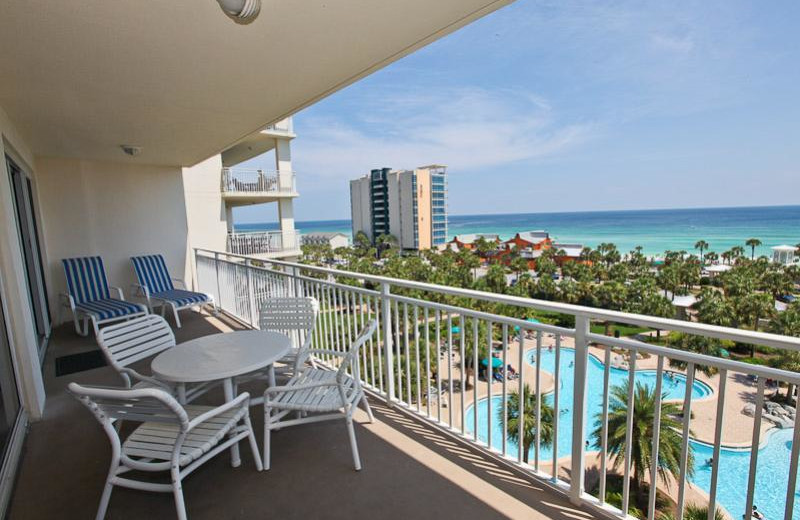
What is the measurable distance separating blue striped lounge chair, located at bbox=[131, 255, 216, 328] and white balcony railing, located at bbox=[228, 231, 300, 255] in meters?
6.55

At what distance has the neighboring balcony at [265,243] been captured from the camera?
43.0ft

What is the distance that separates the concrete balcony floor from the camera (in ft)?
6.25

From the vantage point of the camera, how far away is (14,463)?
2.29 meters

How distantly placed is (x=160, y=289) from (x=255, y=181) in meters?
7.98

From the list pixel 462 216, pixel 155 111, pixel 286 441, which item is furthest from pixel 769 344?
pixel 462 216

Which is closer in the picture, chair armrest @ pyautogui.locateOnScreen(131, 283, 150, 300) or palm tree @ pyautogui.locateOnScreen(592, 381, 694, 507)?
chair armrest @ pyautogui.locateOnScreen(131, 283, 150, 300)

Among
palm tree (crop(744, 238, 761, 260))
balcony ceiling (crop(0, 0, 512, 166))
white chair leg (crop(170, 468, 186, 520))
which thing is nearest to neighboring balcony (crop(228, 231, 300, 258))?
balcony ceiling (crop(0, 0, 512, 166))

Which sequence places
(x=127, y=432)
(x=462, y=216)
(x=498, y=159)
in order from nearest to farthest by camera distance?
1. (x=127, y=432)
2. (x=498, y=159)
3. (x=462, y=216)

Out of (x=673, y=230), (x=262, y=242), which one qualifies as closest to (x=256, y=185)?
(x=262, y=242)

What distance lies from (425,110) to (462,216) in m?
64.5

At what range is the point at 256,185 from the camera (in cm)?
1341

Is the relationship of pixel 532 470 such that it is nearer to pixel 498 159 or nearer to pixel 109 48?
pixel 109 48

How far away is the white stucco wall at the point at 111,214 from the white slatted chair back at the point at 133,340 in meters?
4.36

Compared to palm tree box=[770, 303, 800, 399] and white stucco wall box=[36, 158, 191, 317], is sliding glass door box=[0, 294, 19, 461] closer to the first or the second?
white stucco wall box=[36, 158, 191, 317]
